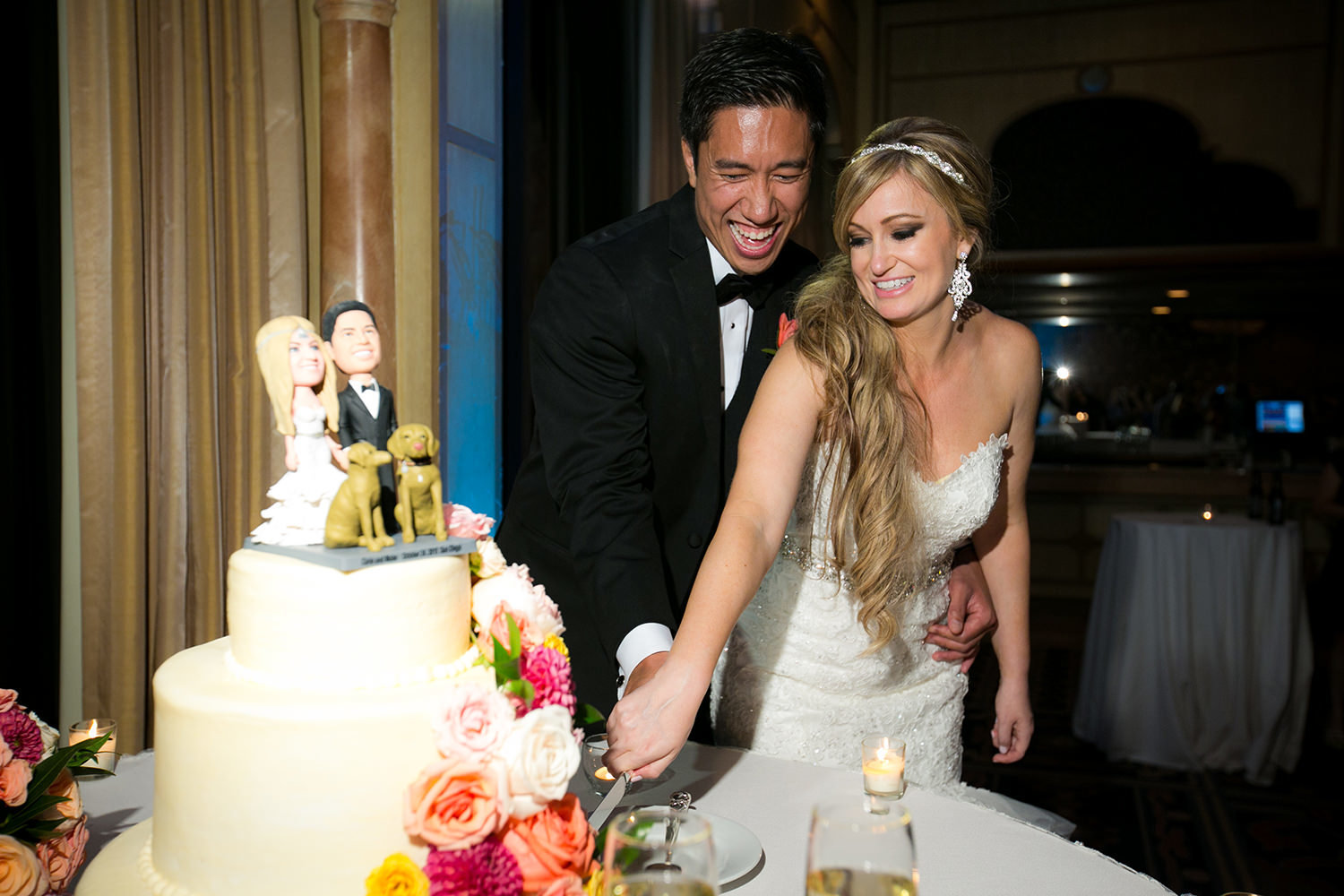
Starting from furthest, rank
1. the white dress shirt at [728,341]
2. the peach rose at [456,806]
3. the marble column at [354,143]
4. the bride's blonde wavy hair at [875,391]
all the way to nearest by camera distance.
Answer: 1. the marble column at [354,143]
2. the bride's blonde wavy hair at [875,391]
3. the white dress shirt at [728,341]
4. the peach rose at [456,806]

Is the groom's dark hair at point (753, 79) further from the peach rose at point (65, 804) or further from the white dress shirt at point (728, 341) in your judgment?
the peach rose at point (65, 804)

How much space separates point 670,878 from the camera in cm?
87

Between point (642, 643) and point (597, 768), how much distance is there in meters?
0.34

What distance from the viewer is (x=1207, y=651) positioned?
4.81m

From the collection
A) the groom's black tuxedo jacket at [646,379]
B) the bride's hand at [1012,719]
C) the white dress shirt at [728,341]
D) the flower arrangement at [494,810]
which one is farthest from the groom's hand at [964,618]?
the flower arrangement at [494,810]

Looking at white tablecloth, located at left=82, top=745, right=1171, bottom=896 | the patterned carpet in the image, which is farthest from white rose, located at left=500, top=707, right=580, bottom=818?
the patterned carpet

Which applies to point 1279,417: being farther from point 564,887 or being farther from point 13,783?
point 13,783

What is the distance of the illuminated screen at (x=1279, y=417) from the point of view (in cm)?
911

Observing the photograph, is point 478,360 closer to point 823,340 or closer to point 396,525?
point 823,340

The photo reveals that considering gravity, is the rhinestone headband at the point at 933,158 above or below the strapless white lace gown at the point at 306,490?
above

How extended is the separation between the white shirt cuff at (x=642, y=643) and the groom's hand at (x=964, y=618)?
79 cm

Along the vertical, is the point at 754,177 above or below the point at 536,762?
above

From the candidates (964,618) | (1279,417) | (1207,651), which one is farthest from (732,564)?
(1279,417)

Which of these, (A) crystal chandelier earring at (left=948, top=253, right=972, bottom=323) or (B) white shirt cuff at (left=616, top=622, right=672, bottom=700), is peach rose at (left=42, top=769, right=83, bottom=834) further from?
(A) crystal chandelier earring at (left=948, top=253, right=972, bottom=323)
